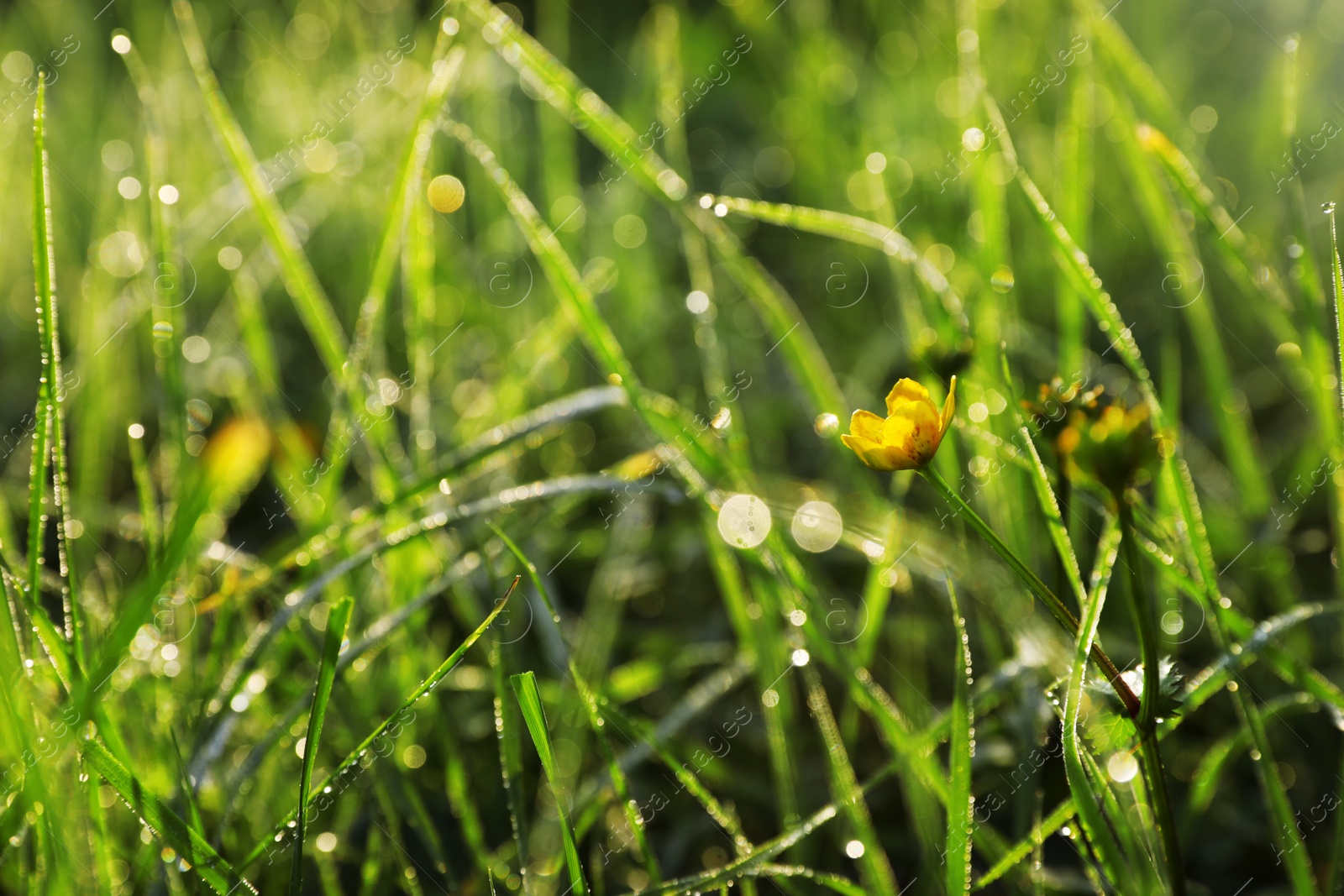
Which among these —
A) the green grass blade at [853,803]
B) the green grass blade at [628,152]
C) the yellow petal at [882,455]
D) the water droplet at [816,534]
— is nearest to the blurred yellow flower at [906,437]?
the yellow petal at [882,455]

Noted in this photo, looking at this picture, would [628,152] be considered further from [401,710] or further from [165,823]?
[165,823]

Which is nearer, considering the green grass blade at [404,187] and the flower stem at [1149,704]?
the flower stem at [1149,704]

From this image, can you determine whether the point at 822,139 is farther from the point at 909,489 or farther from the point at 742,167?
the point at 909,489

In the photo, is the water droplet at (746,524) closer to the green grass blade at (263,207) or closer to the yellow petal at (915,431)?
the yellow petal at (915,431)

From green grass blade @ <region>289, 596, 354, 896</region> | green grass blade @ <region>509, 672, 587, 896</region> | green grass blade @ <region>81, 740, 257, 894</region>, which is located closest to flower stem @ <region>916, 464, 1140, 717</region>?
green grass blade @ <region>509, 672, 587, 896</region>

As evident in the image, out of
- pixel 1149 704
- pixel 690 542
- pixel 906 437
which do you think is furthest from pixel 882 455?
pixel 690 542

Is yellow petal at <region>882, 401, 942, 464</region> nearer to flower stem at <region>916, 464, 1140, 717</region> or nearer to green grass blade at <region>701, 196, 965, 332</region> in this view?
flower stem at <region>916, 464, 1140, 717</region>

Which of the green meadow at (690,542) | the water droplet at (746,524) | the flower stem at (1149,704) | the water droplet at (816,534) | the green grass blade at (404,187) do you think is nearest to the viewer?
the flower stem at (1149,704)

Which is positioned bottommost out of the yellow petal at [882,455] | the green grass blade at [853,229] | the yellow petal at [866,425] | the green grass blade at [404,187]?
the yellow petal at [882,455]
